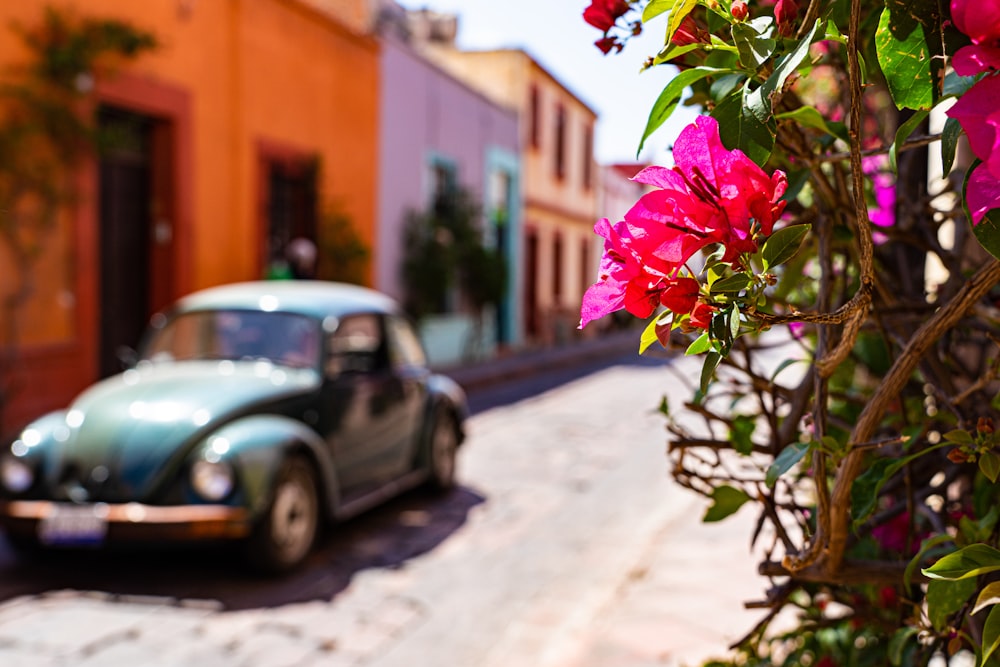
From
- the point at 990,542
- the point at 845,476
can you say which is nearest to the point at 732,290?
the point at 845,476

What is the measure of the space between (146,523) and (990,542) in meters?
4.21

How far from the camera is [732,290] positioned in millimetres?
925

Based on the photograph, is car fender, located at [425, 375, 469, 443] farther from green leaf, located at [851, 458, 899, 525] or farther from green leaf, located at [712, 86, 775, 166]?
green leaf, located at [712, 86, 775, 166]

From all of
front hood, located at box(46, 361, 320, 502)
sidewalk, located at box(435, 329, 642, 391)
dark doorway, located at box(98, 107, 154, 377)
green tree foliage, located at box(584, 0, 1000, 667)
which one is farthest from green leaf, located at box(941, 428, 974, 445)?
sidewalk, located at box(435, 329, 642, 391)

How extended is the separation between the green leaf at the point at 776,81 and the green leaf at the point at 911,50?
0.22 feet

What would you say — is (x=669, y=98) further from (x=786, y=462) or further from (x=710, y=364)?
(x=786, y=462)

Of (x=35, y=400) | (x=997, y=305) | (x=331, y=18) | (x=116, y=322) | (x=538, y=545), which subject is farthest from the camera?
(x=331, y=18)

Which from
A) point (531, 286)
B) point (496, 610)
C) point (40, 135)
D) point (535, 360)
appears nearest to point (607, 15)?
point (496, 610)

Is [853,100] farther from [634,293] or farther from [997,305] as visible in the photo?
[997,305]

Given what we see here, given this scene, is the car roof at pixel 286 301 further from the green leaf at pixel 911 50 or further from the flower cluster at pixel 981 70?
the flower cluster at pixel 981 70

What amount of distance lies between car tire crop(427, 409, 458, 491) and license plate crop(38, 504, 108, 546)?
8.50ft

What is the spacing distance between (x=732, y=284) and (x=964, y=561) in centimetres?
38

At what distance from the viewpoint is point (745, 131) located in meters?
0.96

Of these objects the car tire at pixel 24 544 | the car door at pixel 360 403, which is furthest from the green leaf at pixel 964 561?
the car door at pixel 360 403
